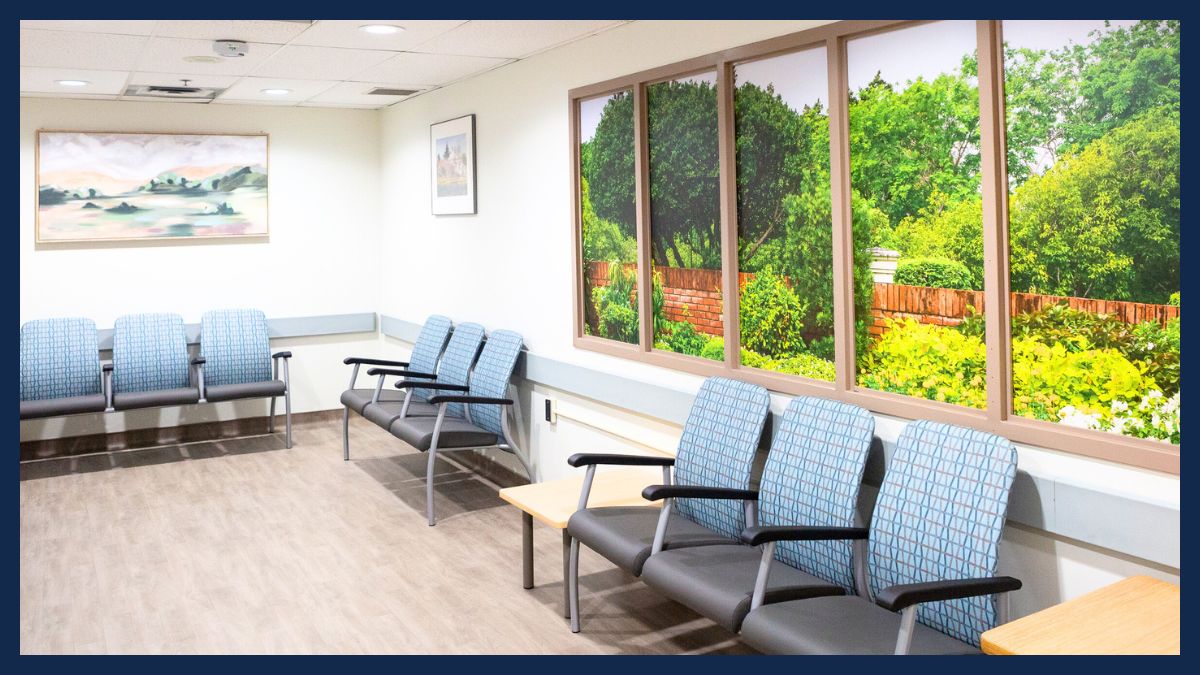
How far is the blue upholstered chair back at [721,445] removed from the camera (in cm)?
319

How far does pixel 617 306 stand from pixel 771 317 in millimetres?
988

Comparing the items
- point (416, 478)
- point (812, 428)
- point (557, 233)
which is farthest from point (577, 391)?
point (812, 428)

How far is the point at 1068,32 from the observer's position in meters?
2.47

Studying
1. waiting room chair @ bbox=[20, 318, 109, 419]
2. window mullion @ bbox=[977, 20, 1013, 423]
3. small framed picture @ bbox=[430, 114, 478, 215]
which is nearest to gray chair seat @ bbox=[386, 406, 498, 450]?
small framed picture @ bbox=[430, 114, 478, 215]

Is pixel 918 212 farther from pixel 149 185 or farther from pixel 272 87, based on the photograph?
pixel 149 185

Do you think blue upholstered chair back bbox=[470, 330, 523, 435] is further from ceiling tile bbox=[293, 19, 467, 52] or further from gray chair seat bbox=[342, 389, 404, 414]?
ceiling tile bbox=[293, 19, 467, 52]

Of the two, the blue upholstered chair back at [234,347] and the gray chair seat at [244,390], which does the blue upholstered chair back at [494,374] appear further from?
A: the blue upholstered chair back at [234,347]

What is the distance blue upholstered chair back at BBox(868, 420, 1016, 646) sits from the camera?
7.82ft

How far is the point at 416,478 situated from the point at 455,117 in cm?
192

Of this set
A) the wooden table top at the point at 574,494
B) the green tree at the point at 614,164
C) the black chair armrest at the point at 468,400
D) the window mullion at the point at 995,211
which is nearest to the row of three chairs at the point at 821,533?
the wooden table top at the point at 574,494

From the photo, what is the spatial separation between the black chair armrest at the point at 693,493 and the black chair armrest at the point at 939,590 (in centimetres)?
78

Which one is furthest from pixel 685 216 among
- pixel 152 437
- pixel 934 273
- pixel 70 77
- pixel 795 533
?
pixel 152 437

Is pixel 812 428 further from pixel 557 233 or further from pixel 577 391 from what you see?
pixel 557 233

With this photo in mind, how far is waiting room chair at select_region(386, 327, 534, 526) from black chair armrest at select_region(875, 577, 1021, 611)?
2.60 m
